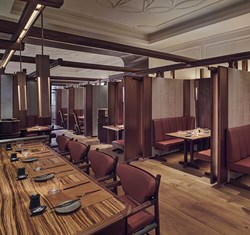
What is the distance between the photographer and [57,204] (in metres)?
1.41

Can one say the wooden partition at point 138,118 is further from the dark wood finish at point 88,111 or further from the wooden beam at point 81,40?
the dark wood finish at point 88,111

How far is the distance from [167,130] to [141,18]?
2709 millimetres

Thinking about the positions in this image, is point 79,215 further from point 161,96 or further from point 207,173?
point 161,96

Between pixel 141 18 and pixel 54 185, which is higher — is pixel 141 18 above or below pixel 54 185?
above

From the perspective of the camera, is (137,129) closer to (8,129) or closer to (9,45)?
(8,129)

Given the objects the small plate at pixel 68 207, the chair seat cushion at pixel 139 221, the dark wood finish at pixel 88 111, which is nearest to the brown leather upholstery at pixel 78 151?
the chair seat cushion at pixel 139 221

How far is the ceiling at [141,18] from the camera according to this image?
11.5ft

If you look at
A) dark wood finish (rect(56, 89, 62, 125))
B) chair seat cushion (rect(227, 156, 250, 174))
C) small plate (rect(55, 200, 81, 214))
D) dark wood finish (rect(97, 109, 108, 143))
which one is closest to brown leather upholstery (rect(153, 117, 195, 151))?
chair seat cushion (rect(227, 156, 250, 174))

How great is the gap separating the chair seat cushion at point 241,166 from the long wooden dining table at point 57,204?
2650 mm

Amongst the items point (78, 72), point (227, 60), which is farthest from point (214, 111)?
point (78, 72)

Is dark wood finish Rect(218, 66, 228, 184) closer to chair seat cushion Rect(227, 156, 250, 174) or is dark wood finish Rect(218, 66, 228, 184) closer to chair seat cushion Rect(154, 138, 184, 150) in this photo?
chair seat cushion Rect(227, 156, 250, 174)

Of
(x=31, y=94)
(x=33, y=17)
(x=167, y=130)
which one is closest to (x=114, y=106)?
(x=167, y=130)

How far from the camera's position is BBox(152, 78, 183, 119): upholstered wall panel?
5223 millimetres

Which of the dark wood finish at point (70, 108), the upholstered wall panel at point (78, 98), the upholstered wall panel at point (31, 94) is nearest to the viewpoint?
the upholstered wall panel at point (31, 94)
